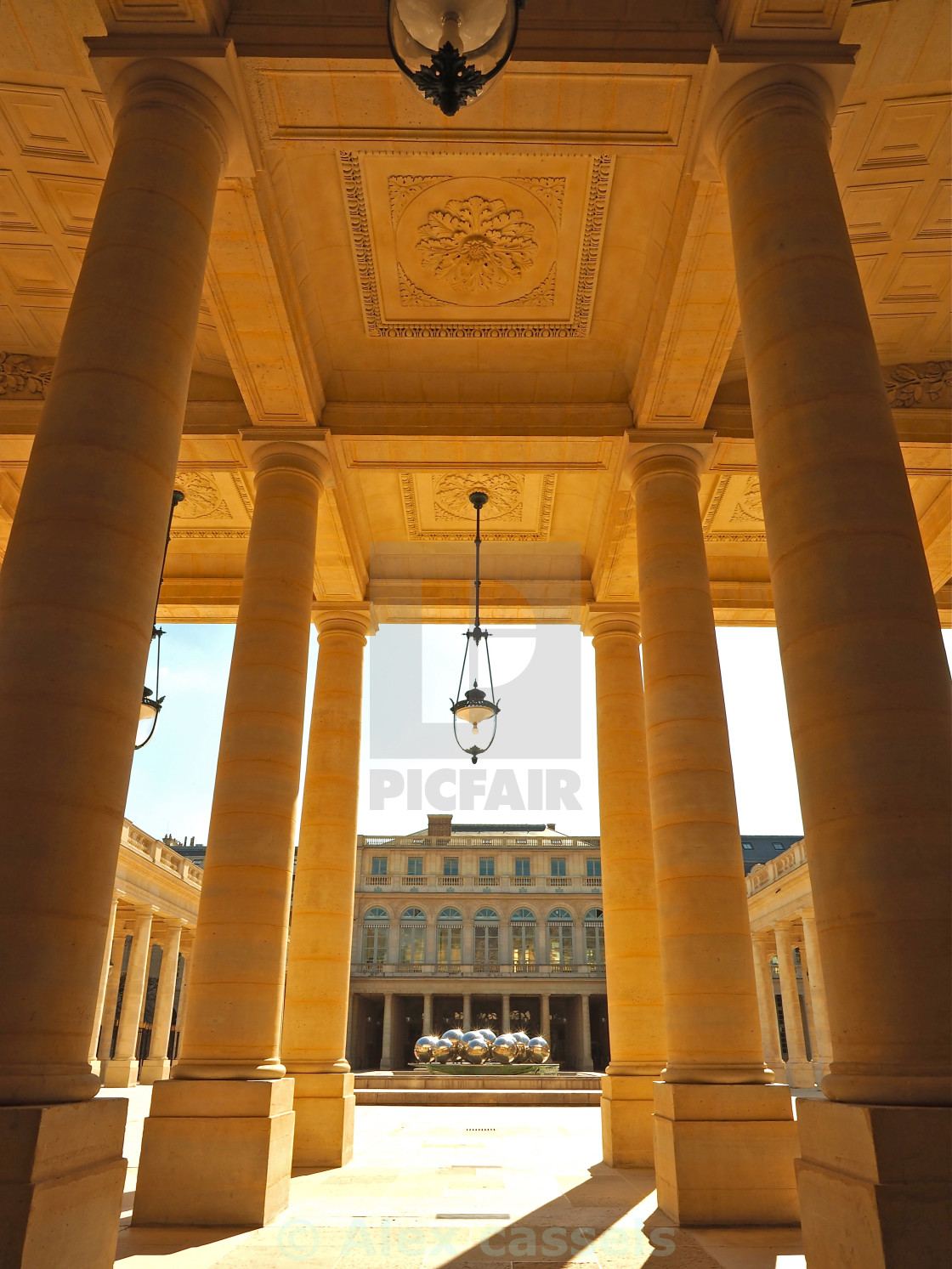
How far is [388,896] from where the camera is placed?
235ft

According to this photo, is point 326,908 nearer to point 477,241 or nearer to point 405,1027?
point 477,241

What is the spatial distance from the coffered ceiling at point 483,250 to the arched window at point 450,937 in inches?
2315

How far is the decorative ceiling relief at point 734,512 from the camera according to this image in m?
16.3

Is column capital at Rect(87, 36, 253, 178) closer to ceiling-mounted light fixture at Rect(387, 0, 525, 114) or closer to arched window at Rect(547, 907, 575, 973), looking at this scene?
ceiling-mounted light fixture at Rect(387, 0, 525, 114)

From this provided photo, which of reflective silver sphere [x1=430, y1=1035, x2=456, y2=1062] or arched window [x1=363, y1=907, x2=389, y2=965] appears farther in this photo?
arched window [x1=363, y1=907, x2=389, y2=965]

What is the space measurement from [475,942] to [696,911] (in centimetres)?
6425

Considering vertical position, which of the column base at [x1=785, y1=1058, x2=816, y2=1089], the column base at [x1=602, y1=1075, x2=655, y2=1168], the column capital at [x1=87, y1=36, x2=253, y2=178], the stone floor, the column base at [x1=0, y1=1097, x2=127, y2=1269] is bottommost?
the column base at [x1=785, y1=1058, x2=816, y2=1089]

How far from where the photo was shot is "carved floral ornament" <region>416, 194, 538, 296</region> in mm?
11445

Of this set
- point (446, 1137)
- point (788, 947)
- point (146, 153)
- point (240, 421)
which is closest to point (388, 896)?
point (788, 947)

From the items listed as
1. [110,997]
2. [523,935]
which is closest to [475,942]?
[523,935]

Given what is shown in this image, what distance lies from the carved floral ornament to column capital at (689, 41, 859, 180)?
12.1 ft

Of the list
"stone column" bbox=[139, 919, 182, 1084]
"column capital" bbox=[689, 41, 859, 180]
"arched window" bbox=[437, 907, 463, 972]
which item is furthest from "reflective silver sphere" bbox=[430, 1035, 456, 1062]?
"arched window" bbox=[437, 907, 463, 972]

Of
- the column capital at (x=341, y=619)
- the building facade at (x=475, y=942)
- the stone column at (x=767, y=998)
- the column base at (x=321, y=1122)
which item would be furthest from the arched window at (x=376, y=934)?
the column base at (x=321, y=1122)

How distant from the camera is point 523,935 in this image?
7175 cm
